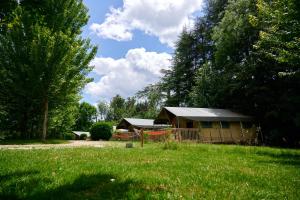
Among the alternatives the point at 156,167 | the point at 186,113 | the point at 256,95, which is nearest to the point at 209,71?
the point at 256,95

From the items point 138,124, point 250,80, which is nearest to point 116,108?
point 138,124

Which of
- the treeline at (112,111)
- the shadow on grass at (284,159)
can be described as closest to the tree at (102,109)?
the treeline at (112,111)

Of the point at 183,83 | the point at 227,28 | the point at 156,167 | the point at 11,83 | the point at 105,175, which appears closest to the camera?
the point at 105,175

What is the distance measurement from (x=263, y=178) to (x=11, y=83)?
27276 mm

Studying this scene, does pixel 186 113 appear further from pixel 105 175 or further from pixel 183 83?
pixel 105 175

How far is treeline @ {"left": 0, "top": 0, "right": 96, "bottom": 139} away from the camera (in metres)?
29.0

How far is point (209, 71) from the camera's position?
1836 inches

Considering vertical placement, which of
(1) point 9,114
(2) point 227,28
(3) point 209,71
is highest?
(2) point 227,28

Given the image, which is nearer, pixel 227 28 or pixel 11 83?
pixel 11 83

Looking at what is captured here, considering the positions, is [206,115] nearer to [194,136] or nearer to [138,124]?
[194,136]

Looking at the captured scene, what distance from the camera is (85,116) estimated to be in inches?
4176

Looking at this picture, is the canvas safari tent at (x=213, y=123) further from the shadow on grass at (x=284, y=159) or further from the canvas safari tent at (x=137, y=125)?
the shadow on grass at (x=284, y=159)

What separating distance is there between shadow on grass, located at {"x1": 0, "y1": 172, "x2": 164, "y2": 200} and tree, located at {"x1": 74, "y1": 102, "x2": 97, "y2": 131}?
95.1 m

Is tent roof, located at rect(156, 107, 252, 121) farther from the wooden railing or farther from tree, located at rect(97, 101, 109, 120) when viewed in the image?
tree, located at rect(97, 101, 109, 120)
